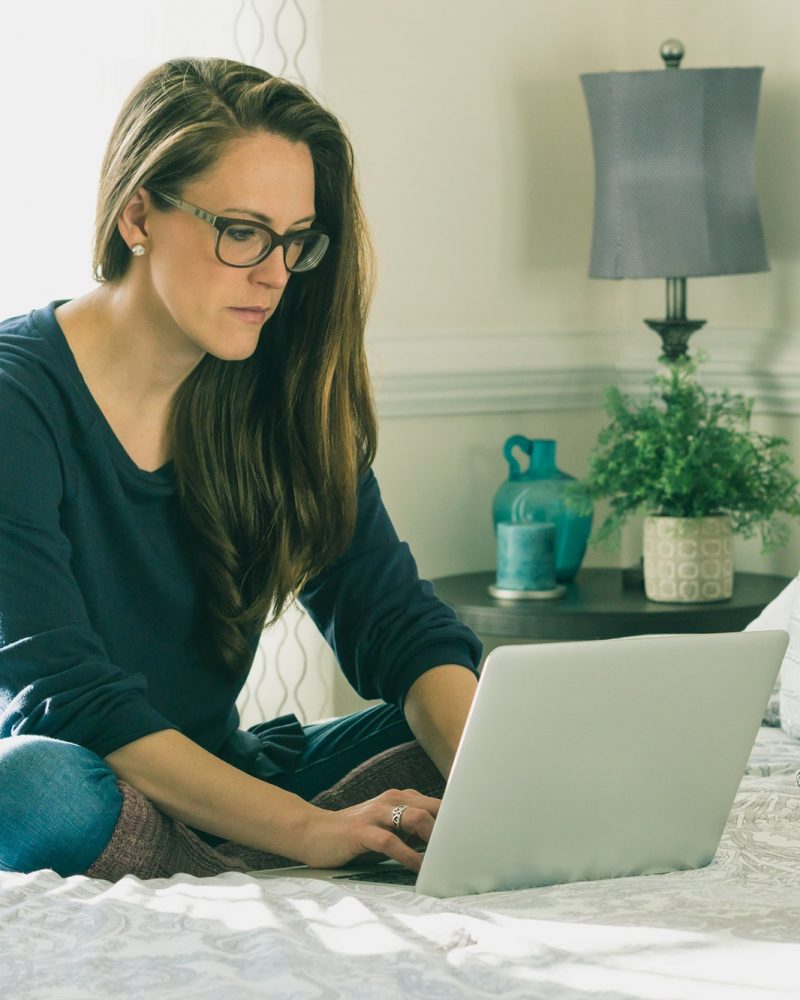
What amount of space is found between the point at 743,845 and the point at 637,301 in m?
1.94

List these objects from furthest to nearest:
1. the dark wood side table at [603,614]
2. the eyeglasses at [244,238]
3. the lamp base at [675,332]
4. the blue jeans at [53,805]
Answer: the lamp base at [675,332] → the dark wood side table at [603,614] → the eyeglasses at [244,238] → the blue jeans at [53,805]

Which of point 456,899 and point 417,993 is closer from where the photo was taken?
point 417,993

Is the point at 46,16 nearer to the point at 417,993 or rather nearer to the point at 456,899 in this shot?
the point at 456,899

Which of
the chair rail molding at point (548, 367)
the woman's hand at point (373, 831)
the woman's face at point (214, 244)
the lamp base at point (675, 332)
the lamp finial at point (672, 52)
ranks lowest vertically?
the woman's hand at point (373, 831)

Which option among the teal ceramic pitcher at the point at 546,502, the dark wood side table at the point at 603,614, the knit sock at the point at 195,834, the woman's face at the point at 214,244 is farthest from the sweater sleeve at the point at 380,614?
the teal ceramic pitcher at the point at 546,502

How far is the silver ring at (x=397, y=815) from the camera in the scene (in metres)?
1.56

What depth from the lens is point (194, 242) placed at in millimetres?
1813

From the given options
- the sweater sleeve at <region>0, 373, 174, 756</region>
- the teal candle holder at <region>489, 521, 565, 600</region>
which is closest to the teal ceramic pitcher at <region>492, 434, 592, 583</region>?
the teal candle holder at <region>489, 521, 565, 600</region>

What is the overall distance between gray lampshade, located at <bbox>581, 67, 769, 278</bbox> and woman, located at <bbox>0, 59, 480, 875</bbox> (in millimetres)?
1028

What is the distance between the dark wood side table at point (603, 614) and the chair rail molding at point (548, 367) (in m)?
0.41

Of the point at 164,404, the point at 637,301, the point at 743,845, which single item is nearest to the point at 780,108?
the point at 637,301

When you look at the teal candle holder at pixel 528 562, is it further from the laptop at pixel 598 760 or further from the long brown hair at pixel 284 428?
the laptop at pixel 598 760

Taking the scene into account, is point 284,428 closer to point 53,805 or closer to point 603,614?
point 53,805

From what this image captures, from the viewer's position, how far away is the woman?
1634mm
